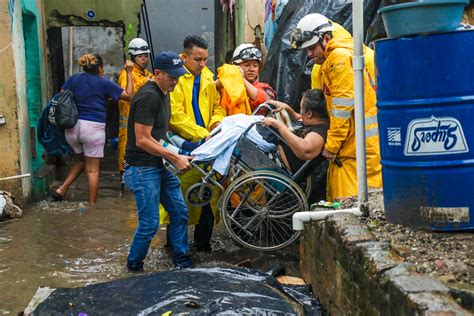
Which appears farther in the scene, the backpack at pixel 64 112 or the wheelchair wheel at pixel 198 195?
the backpack at pixel 64 112

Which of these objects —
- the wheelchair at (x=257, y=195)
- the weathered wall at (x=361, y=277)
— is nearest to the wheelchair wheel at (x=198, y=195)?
the wheelchair at (x=257, y=195)

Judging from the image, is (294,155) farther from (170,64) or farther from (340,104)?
(170,64)

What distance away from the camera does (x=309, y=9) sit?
25.4 ft

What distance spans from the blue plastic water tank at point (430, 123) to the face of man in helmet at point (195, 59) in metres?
2.77

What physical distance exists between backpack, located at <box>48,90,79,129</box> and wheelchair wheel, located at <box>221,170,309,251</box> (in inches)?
117

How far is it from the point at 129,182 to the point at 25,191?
10.6 ft

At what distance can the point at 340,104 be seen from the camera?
5102mm

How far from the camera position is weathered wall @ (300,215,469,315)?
8.81 ft

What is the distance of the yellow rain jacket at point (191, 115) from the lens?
609 centimetres

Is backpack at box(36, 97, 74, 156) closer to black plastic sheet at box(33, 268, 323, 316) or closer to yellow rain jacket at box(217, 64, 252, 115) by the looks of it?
yellow rain jacket at box(217, 64, 252, 115)

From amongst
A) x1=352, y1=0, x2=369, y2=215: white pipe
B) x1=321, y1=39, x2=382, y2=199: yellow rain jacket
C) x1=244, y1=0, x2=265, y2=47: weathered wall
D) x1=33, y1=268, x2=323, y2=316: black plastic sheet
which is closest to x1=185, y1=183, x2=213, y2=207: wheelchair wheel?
x1=321, y1=39, x2=382, y2=199: yellow rain jacket

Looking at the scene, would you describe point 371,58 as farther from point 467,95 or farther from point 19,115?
point 19,115

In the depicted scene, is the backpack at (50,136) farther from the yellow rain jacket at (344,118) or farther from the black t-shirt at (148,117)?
the yellow rain jacket at (344,118)

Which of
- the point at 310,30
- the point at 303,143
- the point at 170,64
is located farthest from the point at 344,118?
the point at 170,64
